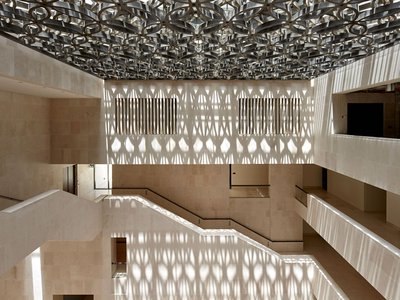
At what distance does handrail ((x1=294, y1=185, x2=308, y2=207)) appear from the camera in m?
18.0

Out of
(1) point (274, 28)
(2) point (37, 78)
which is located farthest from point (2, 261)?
(1) point (274, 28)

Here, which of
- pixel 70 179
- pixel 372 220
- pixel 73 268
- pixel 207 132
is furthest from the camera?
pixel 70 179

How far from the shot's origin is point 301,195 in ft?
61.5

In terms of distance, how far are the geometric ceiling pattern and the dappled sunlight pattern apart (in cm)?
619

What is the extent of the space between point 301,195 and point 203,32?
12.0 metres

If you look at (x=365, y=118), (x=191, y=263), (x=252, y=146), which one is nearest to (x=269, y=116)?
(x=252, y=146)

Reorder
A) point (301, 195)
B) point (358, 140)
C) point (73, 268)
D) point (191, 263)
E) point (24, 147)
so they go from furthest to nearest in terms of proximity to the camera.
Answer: point (301, 195) → point (191, 263) → point (73, 268) → point (24, 147) → point (358, 140)

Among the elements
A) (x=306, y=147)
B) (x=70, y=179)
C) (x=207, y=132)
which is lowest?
(x=70, y=179)

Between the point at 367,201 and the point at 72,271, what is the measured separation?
1259 centimetres

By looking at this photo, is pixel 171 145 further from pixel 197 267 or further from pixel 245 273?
pixel 245 273

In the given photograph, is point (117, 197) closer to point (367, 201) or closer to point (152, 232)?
point (152, 232)

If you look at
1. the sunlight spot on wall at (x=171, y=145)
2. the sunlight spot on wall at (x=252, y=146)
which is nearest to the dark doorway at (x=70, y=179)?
the sunlight spot on wall at (x=171, y=145)

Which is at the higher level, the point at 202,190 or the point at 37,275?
the point at 202,190

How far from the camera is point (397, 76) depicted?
30.5 feet
